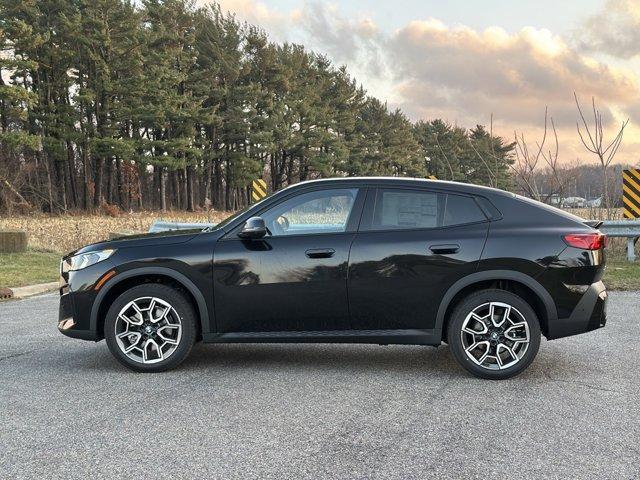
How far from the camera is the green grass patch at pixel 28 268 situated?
11.6 meters

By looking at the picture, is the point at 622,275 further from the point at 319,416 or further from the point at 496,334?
the point at 319,416

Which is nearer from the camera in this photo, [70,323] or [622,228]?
[70,323]

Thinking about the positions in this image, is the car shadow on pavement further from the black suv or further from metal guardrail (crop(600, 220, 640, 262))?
metal guardrail (crop(600, 220, 640, 262))

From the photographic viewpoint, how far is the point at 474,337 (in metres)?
5.02

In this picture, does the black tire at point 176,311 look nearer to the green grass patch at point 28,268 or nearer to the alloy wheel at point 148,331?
the alloy wheel at point 148,331

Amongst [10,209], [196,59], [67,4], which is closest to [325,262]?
[10,209]

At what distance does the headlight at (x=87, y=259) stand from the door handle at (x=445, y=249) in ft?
9.16

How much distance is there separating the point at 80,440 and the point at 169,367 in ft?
5.12

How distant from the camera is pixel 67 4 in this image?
4069cm

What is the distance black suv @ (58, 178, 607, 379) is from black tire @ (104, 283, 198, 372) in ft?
0.03

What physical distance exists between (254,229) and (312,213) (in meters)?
0.58

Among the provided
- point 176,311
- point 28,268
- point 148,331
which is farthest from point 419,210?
point 28,268

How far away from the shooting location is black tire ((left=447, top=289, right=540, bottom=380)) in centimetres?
494

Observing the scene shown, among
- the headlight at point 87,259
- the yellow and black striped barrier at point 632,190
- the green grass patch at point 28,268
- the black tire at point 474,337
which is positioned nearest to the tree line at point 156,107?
the green grass patch at point 28,268
